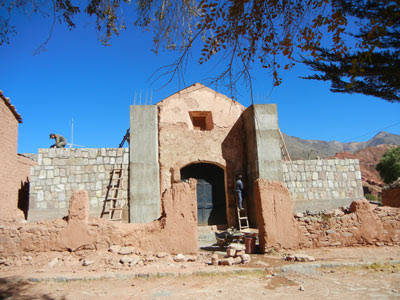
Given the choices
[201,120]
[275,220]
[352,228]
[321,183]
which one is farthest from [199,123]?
[352,228]

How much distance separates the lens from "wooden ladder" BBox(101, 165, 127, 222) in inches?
409

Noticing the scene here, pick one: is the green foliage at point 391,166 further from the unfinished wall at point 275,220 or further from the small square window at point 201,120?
the unfinished wall at point 275,220

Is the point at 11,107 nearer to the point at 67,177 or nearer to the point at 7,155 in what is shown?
the point at 7,155

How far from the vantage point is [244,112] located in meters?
12.3

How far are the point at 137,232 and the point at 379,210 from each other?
588 centimetres

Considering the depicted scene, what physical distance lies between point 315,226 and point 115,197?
6.32 metres

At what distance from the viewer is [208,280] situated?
5617mm

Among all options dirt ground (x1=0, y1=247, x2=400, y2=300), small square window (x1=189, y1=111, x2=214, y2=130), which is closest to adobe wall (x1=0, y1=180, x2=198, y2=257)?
dirt ground (x1=0, y1=247, x2=400, y2=300)

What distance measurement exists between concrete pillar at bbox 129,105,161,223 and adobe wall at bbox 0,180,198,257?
10.9ft

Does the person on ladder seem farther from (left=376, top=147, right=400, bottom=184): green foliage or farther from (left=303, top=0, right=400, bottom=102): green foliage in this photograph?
(left=376, top=147, right=400, bottom=184): green foliage

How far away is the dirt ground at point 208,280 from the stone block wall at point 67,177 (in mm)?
3641

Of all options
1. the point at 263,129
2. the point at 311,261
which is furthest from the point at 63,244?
the point at 263,129

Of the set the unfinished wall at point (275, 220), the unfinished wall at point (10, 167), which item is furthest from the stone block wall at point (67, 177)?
the unfinished wall at point (275, 220)

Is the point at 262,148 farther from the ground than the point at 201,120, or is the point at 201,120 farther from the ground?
the point at 201,120
